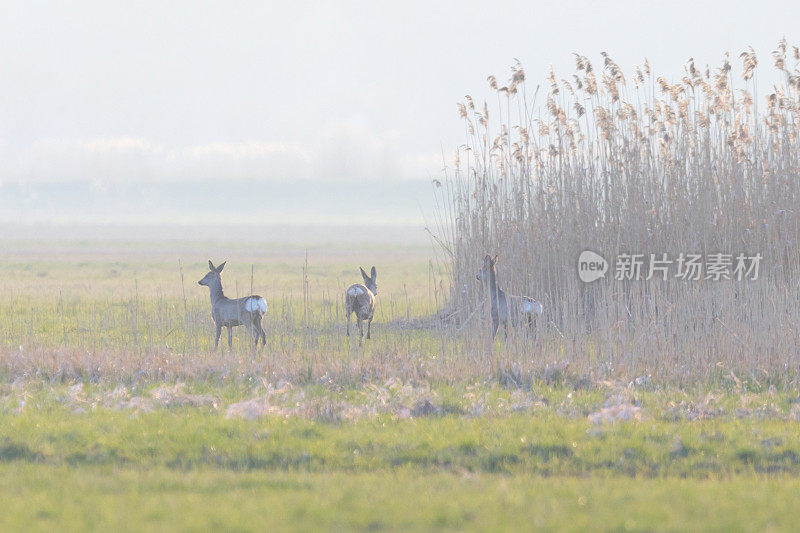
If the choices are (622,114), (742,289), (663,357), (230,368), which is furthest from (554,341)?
(622,114)

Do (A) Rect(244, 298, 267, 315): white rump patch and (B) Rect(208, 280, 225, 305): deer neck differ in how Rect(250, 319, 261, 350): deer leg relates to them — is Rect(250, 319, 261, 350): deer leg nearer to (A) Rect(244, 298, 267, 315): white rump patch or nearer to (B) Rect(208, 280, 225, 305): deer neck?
(A) Rect(244, 298, 267, 315): white rump patch

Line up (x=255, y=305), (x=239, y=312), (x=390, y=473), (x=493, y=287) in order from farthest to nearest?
(x=493, y=287), (x=239, y=312), (x=255, y=305), (x=390, y=473)

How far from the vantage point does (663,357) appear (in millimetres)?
11789

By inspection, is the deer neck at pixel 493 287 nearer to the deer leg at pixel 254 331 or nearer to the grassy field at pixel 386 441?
the grassy field at pixel 386 441

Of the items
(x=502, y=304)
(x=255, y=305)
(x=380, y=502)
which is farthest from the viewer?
(x=502, y=304)

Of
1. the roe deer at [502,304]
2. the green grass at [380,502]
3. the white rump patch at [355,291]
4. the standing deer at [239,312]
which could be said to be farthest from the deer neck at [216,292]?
the green grass at [380,502]

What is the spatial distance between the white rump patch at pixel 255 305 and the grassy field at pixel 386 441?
1001 mm

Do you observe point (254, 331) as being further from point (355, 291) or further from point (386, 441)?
point (386, 441)

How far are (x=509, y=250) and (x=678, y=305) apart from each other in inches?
185

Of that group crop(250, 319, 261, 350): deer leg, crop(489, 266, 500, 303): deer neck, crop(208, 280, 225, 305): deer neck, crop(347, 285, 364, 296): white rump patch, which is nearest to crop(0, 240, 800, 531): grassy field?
crop(250, 319, 261, 350): deer leg

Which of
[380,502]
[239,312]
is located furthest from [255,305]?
[380,502]

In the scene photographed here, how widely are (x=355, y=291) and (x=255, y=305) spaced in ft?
8.06

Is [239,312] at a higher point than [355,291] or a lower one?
lower

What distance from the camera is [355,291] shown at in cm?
1603
